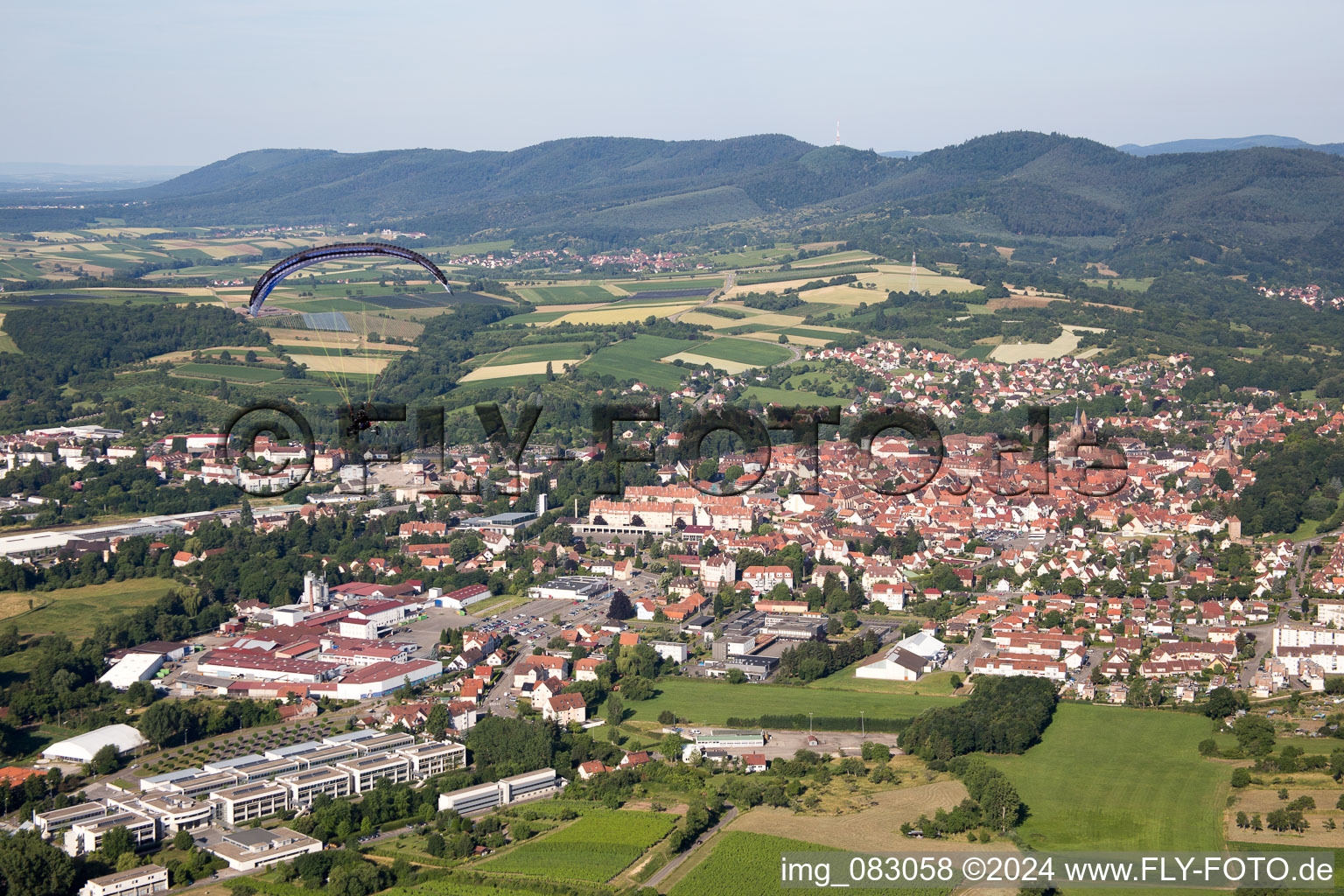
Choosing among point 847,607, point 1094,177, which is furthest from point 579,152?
point 847,607

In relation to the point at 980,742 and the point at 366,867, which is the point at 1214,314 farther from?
the point at 366,867

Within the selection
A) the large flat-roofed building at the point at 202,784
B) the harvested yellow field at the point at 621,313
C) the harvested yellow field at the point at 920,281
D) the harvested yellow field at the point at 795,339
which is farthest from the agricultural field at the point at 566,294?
the large flat-roofed building at the point at 202,784

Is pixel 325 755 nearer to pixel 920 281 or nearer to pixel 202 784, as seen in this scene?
pixel 202 784

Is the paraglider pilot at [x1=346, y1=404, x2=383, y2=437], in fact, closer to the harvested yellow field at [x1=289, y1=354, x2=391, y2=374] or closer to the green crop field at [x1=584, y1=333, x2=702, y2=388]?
the green crop field at [x1=584, y1=333, x2=702, y2=388]

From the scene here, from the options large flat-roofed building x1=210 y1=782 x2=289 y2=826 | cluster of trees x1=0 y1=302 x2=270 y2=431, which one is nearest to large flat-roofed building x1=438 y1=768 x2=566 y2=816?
large flat-roofed building x1=210 y1=782 x2=289 y2=826

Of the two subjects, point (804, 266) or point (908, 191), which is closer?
point (804, 266)

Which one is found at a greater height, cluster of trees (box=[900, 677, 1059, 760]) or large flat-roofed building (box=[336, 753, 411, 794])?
cluster of trees (box=[900, 677, 1059, 760])
